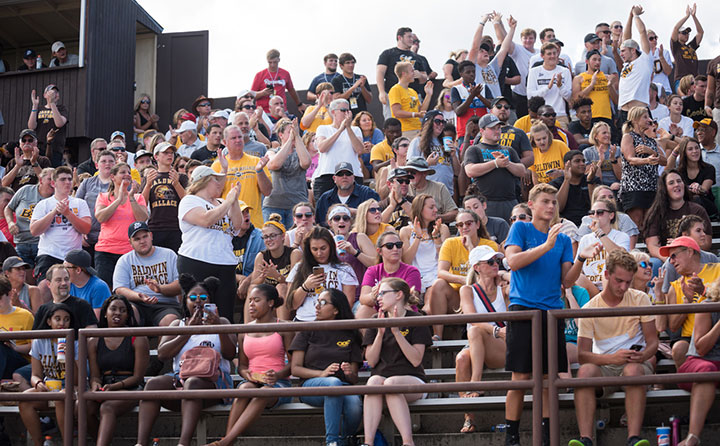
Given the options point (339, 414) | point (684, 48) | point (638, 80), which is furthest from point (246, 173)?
point (684, 48)

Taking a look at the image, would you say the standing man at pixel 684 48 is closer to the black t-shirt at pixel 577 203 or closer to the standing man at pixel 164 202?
the black t-shirt at pixel 577 203

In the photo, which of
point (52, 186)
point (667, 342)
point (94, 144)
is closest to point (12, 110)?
point (94, 144)

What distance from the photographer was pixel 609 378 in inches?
217

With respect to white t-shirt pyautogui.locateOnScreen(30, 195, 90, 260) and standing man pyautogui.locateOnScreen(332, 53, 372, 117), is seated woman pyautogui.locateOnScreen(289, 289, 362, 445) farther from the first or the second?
standing man pyautogui.locateOnScreen(332, 53, 372, 117)

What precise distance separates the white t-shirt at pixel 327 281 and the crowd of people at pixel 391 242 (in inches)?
0.6

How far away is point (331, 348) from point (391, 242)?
1.31 metres

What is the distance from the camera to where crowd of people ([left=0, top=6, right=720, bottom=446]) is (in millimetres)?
6617

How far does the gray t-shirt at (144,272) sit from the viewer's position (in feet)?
28.5

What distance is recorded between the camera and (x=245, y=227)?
9.53 m

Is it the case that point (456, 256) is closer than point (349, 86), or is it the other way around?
point (456, 256)

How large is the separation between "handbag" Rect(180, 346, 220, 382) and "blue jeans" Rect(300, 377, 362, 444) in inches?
30.2

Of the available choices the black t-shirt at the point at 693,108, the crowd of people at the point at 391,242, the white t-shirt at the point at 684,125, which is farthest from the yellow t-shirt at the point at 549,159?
the black t-shirt at the point at 693,108

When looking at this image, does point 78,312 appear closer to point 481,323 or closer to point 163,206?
point 163,206

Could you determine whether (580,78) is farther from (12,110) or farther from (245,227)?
(12,110)
